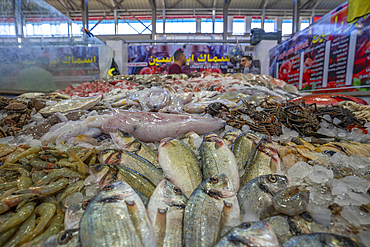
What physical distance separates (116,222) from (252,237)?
2.04ft

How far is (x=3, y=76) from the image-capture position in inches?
171

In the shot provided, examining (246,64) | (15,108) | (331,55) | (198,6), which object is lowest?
(15,108)

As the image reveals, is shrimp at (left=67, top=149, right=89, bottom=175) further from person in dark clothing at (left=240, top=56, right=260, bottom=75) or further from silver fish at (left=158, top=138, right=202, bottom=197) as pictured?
person in dark clothing at (left=240, top=56, right=260, bottom=75)

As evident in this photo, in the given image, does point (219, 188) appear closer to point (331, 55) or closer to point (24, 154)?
point (24, 154)

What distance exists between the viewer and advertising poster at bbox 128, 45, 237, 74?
9438mm

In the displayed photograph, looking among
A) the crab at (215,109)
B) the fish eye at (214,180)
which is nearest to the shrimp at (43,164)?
the fish eye at (214,180)

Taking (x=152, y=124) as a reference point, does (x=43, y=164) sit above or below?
below

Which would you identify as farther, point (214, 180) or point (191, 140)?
point (191, 140)

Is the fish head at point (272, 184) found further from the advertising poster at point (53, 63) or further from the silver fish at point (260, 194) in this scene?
the advertising poster at point (53, 63)

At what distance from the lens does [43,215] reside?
1047 millimetres

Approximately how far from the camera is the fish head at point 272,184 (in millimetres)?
1091

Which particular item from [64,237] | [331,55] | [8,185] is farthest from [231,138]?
[331,55]

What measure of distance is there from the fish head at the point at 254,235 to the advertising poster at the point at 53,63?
611cm

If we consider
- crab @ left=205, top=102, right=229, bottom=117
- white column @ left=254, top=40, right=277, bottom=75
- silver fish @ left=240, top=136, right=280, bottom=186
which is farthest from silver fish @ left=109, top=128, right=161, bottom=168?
white column @ left=254, top=40, right=277, bottom=75
